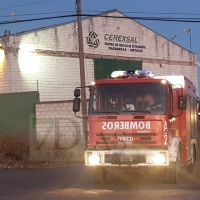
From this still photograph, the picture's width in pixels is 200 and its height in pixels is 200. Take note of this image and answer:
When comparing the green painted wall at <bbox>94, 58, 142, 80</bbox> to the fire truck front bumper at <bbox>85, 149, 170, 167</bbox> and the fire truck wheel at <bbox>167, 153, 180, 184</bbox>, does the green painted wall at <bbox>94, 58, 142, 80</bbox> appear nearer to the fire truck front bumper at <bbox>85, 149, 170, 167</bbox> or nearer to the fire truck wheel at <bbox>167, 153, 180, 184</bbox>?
the fire truck wheel at <bbox>167, 153, 180, 184</bbox>

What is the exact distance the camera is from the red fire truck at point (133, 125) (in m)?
12.8

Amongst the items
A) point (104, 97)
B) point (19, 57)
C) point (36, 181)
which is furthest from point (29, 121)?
point (104, 97)

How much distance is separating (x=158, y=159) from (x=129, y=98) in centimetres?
173

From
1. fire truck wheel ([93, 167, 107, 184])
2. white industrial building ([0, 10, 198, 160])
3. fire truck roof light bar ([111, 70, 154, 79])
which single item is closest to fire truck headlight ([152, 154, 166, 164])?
fire truck wheel ([93, 167, 107, 184])

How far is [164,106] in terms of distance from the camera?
42.8 ft

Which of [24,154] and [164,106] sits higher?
[164,106]

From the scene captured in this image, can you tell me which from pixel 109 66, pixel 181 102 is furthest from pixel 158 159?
pixel 109 66

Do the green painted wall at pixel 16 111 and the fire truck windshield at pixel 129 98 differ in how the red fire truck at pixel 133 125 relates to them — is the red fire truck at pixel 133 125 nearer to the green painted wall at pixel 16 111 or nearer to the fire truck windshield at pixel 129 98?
the fire truck windshield at pixel 129 98

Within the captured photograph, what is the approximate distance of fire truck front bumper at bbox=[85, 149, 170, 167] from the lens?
1264 cm

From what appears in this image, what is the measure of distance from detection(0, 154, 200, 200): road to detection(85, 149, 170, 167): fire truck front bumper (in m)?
0.66

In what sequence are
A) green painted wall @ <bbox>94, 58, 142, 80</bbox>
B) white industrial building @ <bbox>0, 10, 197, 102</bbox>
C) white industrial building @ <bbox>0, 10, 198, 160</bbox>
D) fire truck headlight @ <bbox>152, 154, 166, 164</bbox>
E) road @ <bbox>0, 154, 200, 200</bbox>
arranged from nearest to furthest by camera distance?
1. road @ <bbox>0, 154, 200, 200</bbox>
2. fire truck headlight @ <bbox>152, 154, 166, 164</bbox>
3. white industrial building @ <bbox>0, 10, 198, 160</bbox>
4. white industrial building @ <bbox>0, 10, 197, 102</bbox>
5. green painted wall @ <bbox>94, 58, 142, 80</bbox>

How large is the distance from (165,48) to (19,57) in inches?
506

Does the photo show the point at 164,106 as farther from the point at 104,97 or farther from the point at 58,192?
the point at 58,192

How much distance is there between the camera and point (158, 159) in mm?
12633
